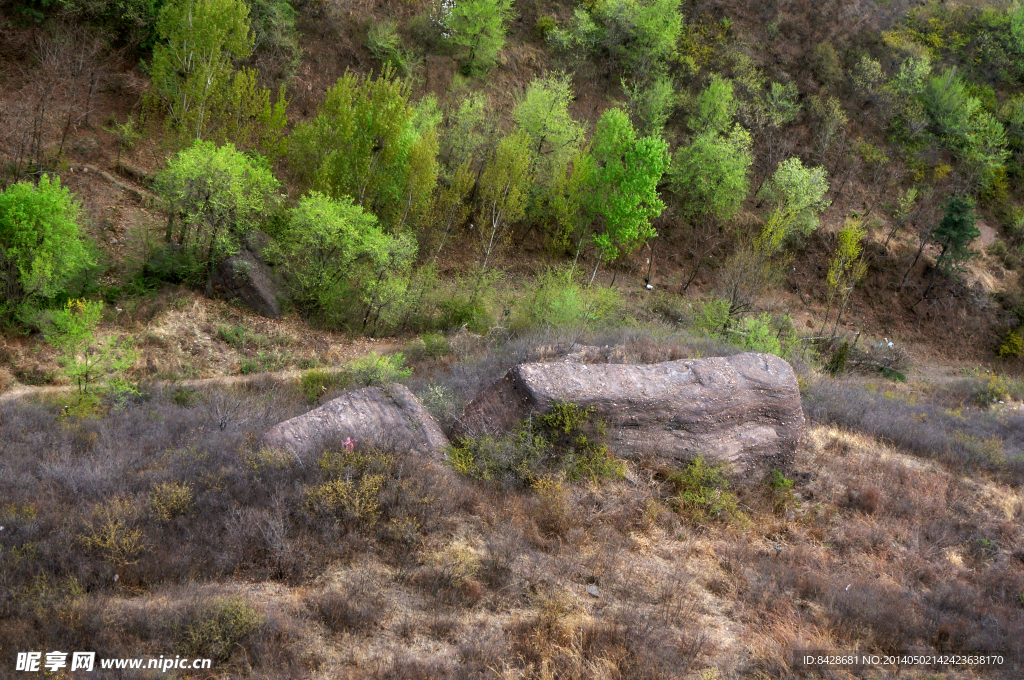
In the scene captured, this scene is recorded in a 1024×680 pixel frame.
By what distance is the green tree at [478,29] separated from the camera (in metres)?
34.5

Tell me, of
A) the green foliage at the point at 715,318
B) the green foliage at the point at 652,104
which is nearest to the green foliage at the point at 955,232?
the green foliage at the point at 652,104

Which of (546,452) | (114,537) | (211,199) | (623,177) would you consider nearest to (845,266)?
(623,177)

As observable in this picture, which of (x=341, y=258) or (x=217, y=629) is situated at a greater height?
(x=217, y=629)

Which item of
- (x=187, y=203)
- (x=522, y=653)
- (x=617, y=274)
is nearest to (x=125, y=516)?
(x=522, y=653)

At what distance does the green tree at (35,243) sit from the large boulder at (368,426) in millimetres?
13216

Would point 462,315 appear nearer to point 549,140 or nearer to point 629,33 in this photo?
point 549,140

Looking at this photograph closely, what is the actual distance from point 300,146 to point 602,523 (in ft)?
67.3

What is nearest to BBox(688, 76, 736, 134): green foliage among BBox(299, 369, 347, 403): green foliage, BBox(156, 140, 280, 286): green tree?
BBox(156, 140, 280, 286): green tree

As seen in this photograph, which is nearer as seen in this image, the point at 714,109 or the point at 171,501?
the point at 171,501

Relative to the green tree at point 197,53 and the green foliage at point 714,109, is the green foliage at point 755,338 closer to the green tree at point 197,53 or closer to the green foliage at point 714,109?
the green foliage at point 714,109

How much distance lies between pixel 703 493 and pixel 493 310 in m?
17.7

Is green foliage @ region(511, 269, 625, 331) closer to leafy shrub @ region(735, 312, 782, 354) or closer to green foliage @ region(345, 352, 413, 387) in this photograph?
leafy shrub @ region(735, 312, 782, 354)

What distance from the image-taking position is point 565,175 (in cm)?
3041

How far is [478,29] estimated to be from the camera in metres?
34.9
